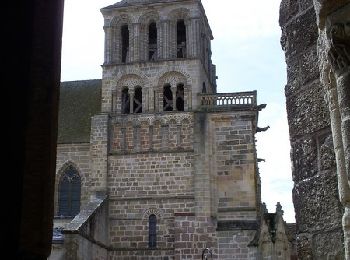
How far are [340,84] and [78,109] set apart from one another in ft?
84.0

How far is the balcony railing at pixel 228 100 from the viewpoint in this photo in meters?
24.1

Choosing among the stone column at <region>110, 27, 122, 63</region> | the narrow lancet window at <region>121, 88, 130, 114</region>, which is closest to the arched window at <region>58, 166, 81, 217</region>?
the narrow lancet window at <region>121, 88, 130, 114</region>

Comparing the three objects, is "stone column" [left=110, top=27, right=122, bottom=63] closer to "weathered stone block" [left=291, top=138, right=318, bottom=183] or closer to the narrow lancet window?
the narrow lancet window

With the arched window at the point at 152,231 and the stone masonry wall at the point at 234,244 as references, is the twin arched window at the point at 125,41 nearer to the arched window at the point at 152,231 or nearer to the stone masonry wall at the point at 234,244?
the arched window at the point at 152,231

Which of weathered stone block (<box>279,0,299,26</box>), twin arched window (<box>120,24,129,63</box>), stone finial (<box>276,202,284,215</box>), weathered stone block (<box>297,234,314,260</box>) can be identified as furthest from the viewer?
twin arched window (<box>120,24,129,63</box>)

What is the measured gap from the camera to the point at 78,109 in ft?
91.7

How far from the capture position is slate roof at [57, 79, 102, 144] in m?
26.3

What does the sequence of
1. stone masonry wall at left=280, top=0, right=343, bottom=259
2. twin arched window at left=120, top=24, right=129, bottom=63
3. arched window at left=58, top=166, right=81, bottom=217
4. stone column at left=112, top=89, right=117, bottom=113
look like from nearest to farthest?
stone masonry wall at left=280, top=0, right=343, bottom=259 < arched window at left=58, top=166, right=81, bottom=217 < stone column at left=112, top=89, right=117, bottom=113 < twin arched window at left=120, top=24, right=129, bottom=63

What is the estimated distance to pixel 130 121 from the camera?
81.9 ft

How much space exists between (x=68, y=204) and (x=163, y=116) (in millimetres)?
5738

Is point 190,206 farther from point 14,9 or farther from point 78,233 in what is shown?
point 14,9

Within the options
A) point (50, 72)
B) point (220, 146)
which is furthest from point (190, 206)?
point (50, 72)

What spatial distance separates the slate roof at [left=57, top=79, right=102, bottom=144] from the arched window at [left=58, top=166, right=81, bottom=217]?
1.54 metres

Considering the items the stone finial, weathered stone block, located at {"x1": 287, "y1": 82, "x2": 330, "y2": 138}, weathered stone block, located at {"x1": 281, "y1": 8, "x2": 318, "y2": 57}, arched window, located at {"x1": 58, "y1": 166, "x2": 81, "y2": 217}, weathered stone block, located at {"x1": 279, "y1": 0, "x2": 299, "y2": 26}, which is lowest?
weathered stone block, located at {"x1": 287, "y1": 82, "x2": 330, "y2": 138}
